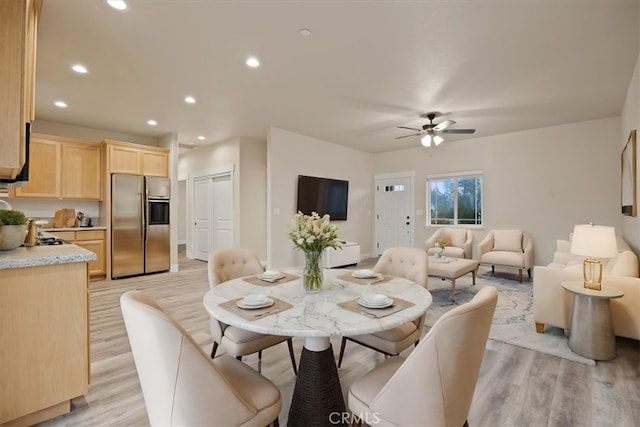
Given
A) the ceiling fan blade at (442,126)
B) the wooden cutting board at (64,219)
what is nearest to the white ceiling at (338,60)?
the ceiling fan blade at (442,126)

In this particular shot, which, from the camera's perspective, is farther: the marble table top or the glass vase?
the glass vase

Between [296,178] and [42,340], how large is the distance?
Answer: 15.0 ft

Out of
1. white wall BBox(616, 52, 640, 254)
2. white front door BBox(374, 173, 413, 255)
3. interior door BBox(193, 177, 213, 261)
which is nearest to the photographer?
white wall BBox(616, 52, 640, 254)

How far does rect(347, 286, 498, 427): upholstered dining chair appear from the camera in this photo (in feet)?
3.37

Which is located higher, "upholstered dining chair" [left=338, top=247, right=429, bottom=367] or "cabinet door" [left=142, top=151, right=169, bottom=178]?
"cabinet door" [left=142, top=151, right=169, bottom=178]

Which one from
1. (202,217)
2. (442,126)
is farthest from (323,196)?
(202,217)

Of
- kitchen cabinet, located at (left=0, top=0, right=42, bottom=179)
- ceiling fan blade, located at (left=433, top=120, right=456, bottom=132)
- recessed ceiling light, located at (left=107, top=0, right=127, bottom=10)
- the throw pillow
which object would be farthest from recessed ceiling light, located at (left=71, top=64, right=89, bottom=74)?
the throw pillow

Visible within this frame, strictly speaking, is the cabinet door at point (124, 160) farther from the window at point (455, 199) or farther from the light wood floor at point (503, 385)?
the window at point (455, 199)

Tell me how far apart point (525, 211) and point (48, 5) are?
7052mm

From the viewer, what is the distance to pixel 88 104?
4324 millimetres

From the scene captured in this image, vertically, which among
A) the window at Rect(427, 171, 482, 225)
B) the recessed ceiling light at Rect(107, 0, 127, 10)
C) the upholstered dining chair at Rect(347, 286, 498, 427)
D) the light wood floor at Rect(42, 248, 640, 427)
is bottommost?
the light wood floor at Rect(42, 248, 640, 427)

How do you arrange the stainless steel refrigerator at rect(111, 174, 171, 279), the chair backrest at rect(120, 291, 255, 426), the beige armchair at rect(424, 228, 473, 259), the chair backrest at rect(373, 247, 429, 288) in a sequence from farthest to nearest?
the beige armchair at rect(424, 228, 473, 259) < the stainless steel refrigerator at rect(111, 174, 171, 279) < the chair backrest at rect(373, 247, 429, 288) < the chair backrest at rect(120, 291, 255, 426)

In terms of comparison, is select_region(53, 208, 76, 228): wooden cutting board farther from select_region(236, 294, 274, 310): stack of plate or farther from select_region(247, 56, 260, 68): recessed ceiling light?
select_region(236, 294, 274, 310): stack of plate

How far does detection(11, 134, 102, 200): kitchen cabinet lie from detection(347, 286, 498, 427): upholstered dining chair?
5910mm
